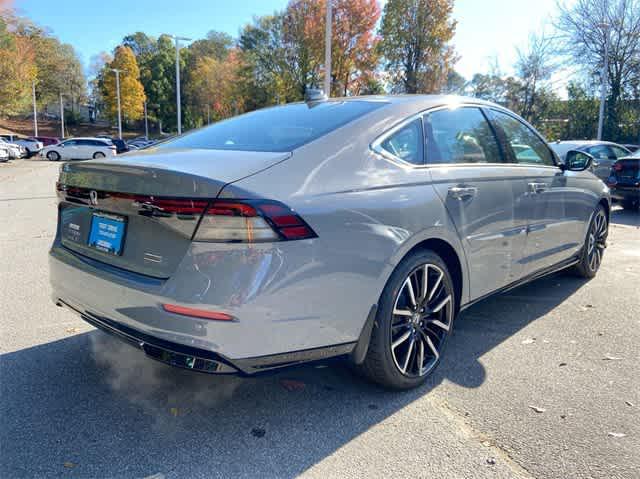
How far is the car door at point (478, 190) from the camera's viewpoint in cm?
305

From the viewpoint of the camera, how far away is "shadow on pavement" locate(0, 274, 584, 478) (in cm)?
226

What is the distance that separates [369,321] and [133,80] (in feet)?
199

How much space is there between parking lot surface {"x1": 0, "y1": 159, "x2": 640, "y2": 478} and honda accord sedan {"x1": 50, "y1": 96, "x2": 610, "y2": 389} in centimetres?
35

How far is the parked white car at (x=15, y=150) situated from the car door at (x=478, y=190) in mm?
33594

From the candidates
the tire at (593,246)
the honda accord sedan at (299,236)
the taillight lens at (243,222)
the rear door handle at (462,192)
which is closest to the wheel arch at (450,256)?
the honda accord sedan at (299,236)

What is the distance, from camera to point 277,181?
2.21m

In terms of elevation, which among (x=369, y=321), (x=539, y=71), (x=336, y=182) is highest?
(x=539, y=71)

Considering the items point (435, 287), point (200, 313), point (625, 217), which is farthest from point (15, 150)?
point (200, 313)

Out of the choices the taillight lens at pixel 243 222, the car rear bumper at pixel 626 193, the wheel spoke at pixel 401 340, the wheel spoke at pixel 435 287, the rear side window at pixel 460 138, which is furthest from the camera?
the car rear bumper at pixel 626 193

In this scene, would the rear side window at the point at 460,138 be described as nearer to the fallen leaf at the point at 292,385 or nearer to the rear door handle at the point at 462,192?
the rear door handle at the point at 462,192

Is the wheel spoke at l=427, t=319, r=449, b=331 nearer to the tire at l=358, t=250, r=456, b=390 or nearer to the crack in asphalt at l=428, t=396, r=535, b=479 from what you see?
the tire at l=358, t=250, r=456, b=390

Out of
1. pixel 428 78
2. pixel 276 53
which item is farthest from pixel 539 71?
pixel 276 53

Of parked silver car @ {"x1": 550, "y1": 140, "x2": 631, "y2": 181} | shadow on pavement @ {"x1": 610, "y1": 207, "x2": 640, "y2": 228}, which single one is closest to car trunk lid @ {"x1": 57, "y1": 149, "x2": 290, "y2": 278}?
shadow on pavement @ {"x1": 610, "y1": 207, "x2": 640, "y2": 228}

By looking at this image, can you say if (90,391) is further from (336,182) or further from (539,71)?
(539,71)
